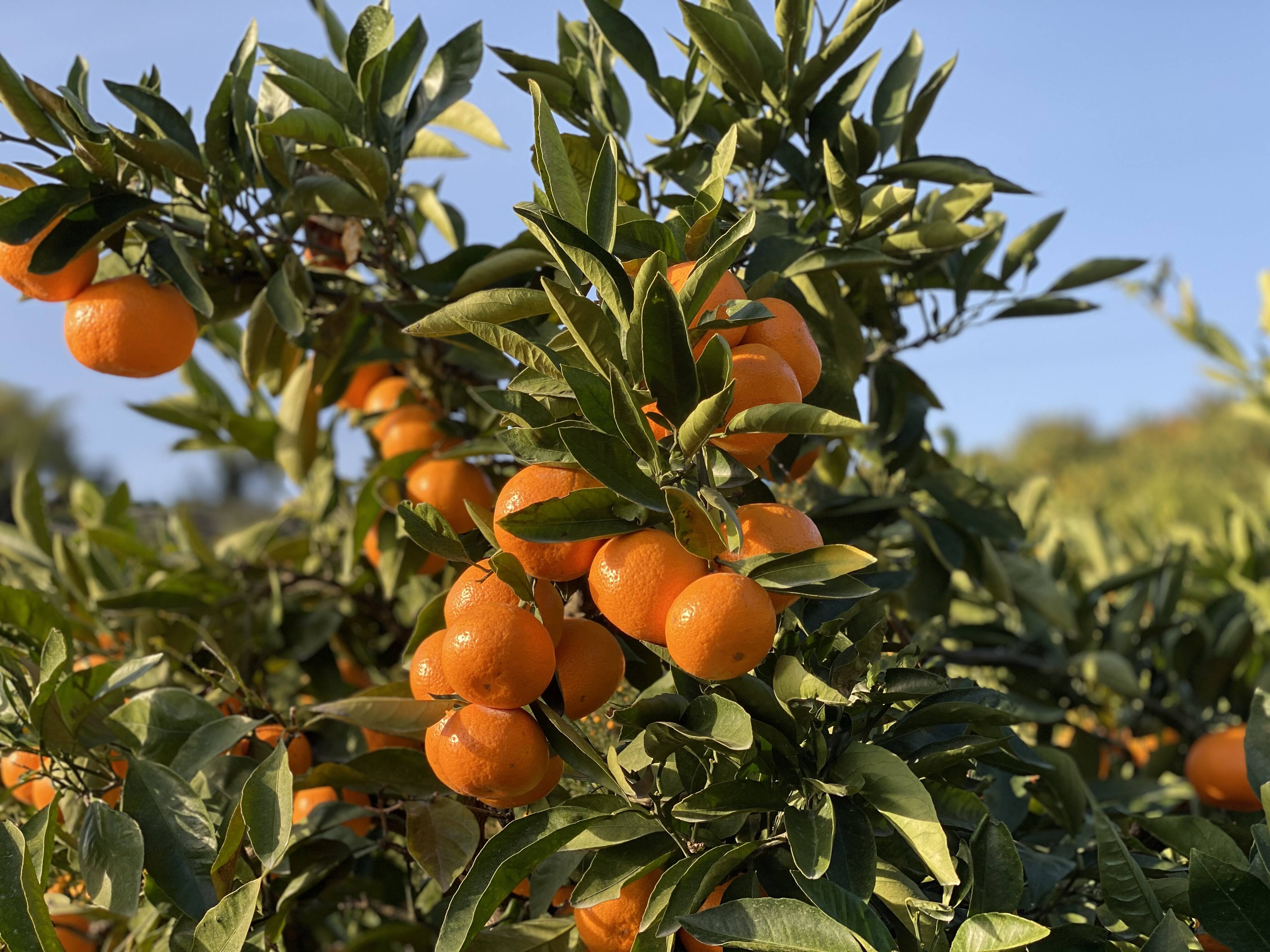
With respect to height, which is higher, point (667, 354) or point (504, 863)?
point (667, 354)

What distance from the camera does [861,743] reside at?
2.16ft

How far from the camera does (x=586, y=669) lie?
0.68 metres

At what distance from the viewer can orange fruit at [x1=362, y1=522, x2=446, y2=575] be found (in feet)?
3.68

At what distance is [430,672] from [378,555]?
489 millimetres

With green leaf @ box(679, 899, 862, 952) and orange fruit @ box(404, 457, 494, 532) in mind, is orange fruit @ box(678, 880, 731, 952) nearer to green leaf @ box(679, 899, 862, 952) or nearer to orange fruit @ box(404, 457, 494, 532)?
green leaf @ box(679, 899, 862, 952)

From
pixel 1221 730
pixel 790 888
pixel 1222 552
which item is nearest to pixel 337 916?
pixel 790 888

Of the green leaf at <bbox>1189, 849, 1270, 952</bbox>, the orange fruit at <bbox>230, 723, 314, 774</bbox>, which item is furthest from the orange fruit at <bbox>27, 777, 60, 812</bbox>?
the green leaf at <bbox>1189, 849, 1270, 952</bbox>

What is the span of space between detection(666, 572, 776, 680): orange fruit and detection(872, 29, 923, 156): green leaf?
0.60 m

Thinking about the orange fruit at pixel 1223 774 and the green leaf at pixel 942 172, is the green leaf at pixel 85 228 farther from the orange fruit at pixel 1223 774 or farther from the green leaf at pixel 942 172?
the orange fruit at pixel 1223 774

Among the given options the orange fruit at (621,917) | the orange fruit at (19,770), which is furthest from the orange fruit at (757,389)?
the orange fruit at (19,770)

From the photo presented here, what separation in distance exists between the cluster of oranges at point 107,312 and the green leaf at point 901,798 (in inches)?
26.9

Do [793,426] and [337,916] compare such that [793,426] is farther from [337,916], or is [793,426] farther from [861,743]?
[337,916]

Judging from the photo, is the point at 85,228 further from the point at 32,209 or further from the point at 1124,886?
the point at 1124,886

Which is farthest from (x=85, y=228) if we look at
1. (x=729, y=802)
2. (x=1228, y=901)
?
(x=1228, y=901)
